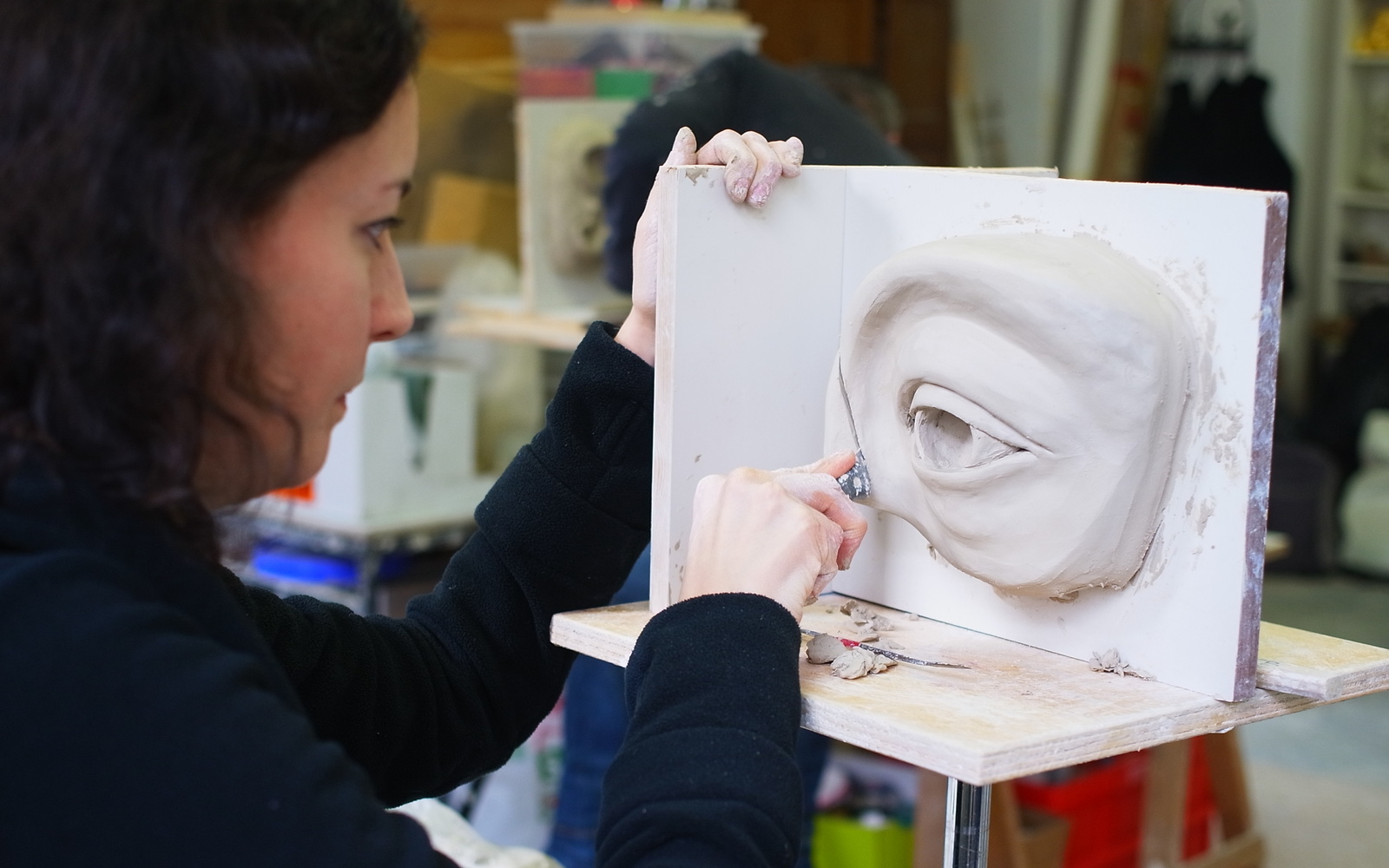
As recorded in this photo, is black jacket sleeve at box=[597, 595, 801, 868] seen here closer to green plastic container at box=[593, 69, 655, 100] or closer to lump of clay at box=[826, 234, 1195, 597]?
lump of clay at box=[826, 234, 1195, 597]

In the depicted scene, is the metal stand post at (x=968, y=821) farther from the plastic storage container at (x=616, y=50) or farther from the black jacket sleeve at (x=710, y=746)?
the plastic storage container at (x=616, y=50)

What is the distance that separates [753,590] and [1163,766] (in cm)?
171

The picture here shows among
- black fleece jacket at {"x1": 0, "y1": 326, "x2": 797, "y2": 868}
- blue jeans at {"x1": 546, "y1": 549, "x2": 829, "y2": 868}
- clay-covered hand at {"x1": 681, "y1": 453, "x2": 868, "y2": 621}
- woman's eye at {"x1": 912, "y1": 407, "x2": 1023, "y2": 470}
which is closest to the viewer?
black fleece jacket at {"x1": 0, "y1": 326, "x2": 797, "y2": 868}

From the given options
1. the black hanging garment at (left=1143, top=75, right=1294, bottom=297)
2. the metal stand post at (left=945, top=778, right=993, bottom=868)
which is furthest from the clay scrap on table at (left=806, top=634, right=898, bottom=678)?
the black hanging garment at (left=1143, top=75, right=1294, bottom=297)

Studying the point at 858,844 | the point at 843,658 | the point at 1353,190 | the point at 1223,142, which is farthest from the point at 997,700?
the point at 1353,190

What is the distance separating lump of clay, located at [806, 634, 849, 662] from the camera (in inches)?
40.2

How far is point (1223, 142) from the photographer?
5.22m

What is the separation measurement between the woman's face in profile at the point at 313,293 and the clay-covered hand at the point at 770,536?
0.27 metres

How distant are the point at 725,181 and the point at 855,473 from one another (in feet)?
0.84

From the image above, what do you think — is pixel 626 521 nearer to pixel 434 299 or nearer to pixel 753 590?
pixel 753 590

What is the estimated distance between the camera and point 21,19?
688mm

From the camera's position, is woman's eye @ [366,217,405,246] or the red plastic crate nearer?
woman's eye @ [366,217,405,246]

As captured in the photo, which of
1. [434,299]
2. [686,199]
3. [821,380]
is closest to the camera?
[686,199]

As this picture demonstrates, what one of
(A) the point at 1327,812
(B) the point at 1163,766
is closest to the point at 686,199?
(B) the point at 1163,766
